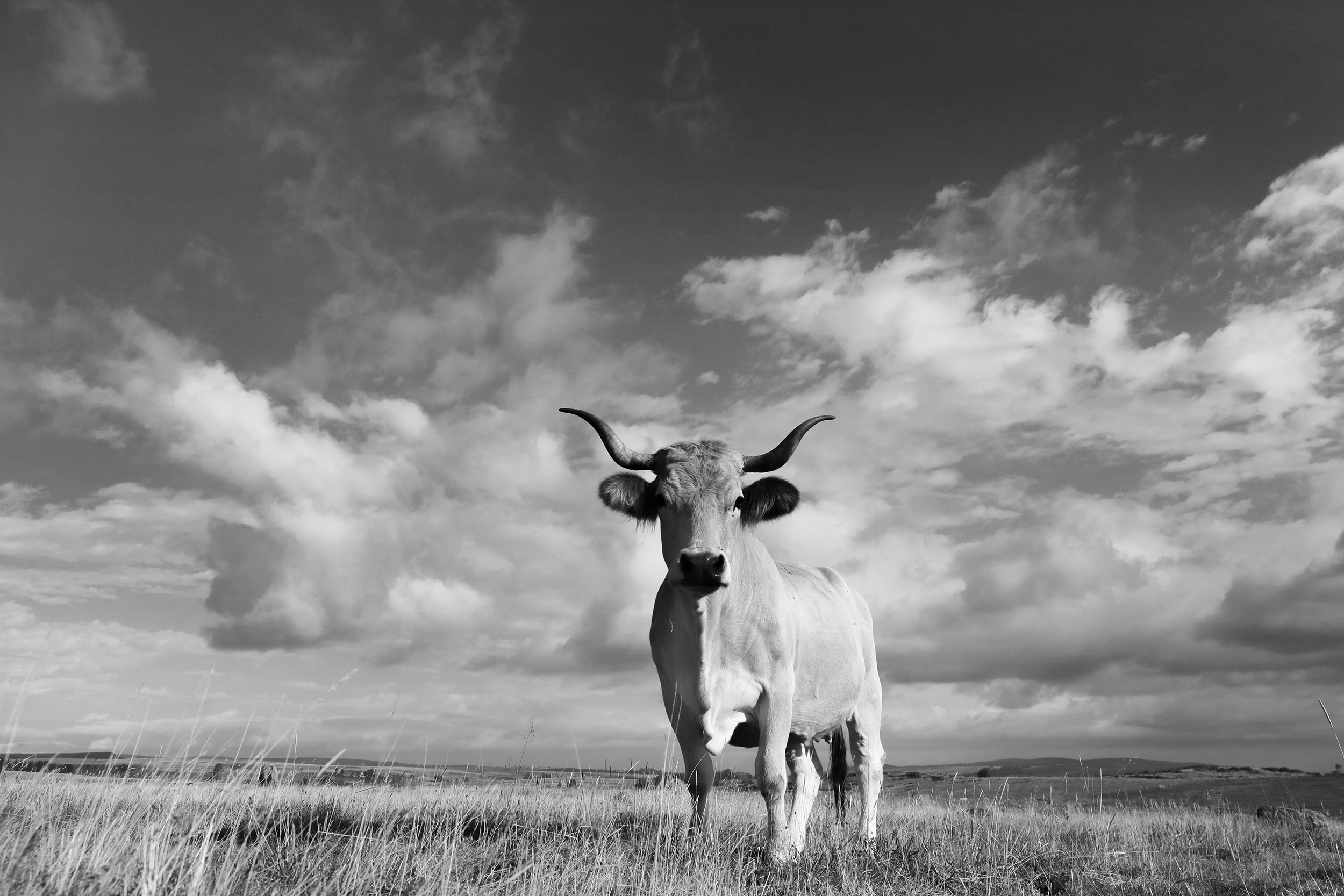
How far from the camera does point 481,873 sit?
5277 millimetres

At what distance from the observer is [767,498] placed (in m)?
9.05

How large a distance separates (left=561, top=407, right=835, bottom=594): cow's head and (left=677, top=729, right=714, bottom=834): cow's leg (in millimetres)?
1625

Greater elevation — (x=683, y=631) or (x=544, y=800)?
(x=683, y=631)

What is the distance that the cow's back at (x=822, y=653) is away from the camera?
30.8 ft

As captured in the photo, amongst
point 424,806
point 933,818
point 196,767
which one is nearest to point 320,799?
point 424,806

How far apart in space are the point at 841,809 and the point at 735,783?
539 inches

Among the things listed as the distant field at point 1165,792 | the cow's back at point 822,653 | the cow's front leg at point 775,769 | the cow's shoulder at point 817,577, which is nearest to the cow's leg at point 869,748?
the cow's back at point 822,653

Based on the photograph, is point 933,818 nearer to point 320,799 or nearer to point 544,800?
point 544,800

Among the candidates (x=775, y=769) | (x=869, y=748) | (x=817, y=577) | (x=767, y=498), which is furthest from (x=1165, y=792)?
(x=775, y=769)

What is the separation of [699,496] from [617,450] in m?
1.43

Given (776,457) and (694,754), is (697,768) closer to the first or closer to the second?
(694,754)

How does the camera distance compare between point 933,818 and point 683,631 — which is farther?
point 933,818

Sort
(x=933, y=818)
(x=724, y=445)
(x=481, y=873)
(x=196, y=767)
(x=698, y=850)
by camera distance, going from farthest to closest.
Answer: (x=933, y=818) < (x=724, y=445) < (x=196, y=767) < (x=698, y=850) < (x=481, y=873)

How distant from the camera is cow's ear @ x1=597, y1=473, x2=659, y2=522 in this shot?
909cm
